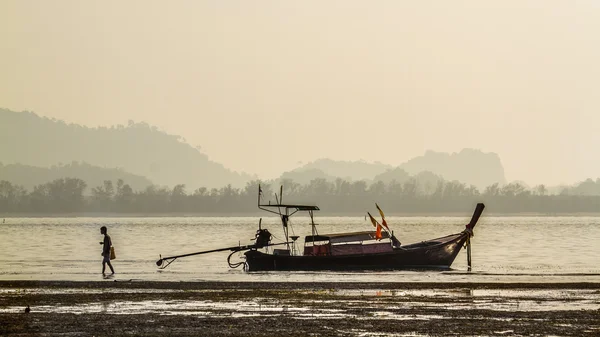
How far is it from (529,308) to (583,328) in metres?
4.82

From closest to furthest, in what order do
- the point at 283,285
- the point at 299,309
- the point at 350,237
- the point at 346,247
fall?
the point at 299,309 → the point at 283,285 → the point at 346,247 → the point at 350,237

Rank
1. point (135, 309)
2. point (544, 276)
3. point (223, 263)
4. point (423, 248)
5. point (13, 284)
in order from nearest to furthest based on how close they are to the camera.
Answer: point (135, 309) < point (13, 284) < point (544, 276) < point (423, 248) < point (223, 263)

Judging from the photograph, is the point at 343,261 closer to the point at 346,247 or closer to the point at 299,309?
the point at 346,247

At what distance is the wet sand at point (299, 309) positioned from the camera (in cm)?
2277

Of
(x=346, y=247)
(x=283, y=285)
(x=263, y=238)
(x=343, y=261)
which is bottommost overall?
(x=283, y=285)

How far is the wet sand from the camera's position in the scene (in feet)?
74.7

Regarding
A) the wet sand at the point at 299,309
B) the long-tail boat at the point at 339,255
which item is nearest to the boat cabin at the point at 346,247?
the long-tail boat at the point at 339,255

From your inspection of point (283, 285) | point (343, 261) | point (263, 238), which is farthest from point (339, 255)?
point (283, 285)

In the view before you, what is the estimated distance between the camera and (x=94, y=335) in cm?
2172

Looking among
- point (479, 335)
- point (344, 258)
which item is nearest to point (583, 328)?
point (479, 335)

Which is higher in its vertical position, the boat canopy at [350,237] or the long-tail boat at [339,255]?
the boat canopy at [350,237]

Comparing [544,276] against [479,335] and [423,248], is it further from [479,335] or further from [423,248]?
[479,335]

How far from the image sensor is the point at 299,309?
89.8 ft

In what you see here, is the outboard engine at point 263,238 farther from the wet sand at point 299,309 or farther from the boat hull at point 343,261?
the wet sand at point 299,309
